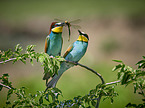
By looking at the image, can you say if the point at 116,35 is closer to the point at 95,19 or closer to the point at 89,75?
Result: the point at 95,19

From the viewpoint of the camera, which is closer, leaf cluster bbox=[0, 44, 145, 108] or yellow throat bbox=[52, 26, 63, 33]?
leaf cluster bbox=[0, 44, 145, 108]

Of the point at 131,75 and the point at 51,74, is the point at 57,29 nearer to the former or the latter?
the point at 51,74

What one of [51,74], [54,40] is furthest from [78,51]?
[51,74]

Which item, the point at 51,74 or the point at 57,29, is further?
the point at 57,29

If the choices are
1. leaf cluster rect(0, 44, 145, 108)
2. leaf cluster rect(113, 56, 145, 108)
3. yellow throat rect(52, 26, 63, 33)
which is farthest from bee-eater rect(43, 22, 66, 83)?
leaf cluster rect(113, 56, 145, 108)

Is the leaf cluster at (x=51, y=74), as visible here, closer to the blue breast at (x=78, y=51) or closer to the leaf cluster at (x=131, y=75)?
the leaf cluster at (x=131, y=75)

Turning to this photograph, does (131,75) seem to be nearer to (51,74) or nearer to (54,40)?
(51,74)

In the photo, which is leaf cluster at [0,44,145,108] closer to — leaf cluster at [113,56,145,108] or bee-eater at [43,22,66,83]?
leaf cluster at [113,56,145,108]

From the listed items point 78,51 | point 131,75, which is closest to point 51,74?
point 131,75

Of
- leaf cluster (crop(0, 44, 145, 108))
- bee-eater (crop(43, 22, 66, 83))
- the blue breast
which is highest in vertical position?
bee-eater (crop(43, 22, 66, 83))

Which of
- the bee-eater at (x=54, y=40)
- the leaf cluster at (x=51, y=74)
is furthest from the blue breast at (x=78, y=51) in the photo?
the leaf cluster at (x=51, y=74)

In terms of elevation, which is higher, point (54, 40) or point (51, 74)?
point (54, 40)

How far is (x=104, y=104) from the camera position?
1934mm

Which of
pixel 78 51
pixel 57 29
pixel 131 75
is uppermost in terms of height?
pixel 57 29
